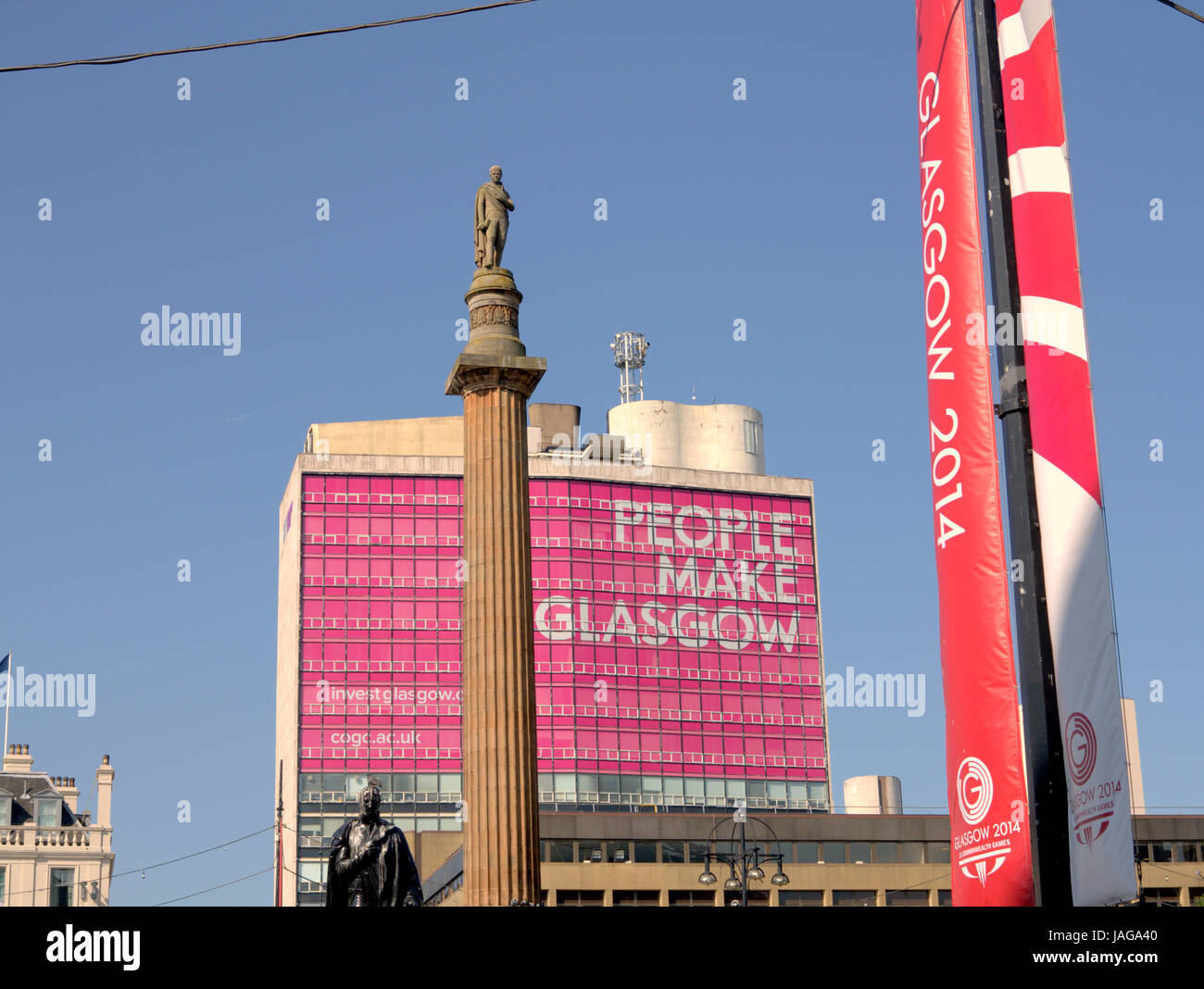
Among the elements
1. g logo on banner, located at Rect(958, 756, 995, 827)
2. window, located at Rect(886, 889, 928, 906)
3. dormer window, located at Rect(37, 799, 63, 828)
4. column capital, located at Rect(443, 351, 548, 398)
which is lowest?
window, located at Rect(886, 889, 928, 906)

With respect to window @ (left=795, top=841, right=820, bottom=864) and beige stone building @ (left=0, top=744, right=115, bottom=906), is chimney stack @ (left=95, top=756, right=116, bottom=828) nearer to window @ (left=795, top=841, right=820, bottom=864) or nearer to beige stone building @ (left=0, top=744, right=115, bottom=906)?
beige stone building @ (left=0, top=744, right=115, bottom=906)

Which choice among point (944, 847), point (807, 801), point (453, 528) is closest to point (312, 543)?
point (453, 528)

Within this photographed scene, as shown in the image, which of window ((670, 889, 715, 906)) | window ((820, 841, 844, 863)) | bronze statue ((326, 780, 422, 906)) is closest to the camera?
bronze statue ((326, 780, 422, 906))

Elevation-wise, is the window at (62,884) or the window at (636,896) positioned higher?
the window at (62,884)

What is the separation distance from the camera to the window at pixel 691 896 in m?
72.0

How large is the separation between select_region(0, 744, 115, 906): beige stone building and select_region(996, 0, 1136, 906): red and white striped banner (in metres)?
71.1

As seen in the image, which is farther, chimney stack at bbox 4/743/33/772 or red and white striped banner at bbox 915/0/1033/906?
chimney stack at bbox 4/743/33/772

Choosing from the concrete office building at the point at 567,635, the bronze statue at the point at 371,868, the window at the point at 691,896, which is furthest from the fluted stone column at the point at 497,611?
the concrete office building at the point at 567,635

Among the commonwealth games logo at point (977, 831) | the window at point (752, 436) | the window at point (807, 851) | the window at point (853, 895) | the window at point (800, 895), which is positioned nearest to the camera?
the commonwealth games logo at point (977, 831)

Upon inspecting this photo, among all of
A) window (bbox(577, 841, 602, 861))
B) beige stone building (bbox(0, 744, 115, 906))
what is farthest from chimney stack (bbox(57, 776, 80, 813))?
window (bbox(577, 841, 602, 861))

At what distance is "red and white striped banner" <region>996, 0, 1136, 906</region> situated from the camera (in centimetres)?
1759

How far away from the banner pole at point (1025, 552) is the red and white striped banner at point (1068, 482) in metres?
0.46

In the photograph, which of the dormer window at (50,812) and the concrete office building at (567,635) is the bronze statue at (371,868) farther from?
the concrete office building at (567,635)
